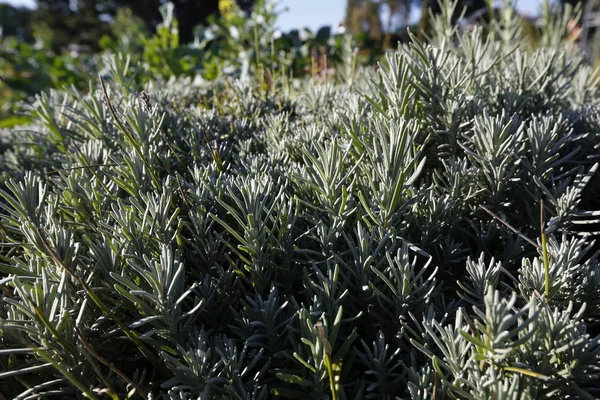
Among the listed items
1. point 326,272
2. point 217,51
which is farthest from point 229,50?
point 326,272

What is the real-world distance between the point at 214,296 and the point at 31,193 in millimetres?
595

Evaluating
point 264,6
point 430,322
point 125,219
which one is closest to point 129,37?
point 264,6

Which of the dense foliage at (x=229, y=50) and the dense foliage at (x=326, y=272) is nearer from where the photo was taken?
the dense foliage at (x=326, y=272)

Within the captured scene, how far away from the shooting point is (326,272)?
1354 mm

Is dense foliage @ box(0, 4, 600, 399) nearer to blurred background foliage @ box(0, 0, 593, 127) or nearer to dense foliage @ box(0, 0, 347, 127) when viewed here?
blurred background foliage @ box(0, 0, 593, 127)

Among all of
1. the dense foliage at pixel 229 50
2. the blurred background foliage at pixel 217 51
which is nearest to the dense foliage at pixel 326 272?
the blurred background foliage at pixel 217 51

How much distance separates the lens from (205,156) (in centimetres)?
181

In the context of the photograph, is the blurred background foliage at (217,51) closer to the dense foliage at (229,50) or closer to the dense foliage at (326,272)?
the dense foliage at (229,50)

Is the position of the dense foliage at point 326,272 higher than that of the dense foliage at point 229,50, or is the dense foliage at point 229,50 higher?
the dense foliage at point 229,50

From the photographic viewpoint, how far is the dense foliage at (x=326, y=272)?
41.7 inches

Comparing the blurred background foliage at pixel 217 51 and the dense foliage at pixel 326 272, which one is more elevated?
the blurred background foliage at pixel 217 51

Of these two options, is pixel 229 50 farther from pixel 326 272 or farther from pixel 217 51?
pixel 326 272

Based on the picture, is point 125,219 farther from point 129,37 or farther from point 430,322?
point 129,37

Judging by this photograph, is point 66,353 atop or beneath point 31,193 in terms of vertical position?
beneath
